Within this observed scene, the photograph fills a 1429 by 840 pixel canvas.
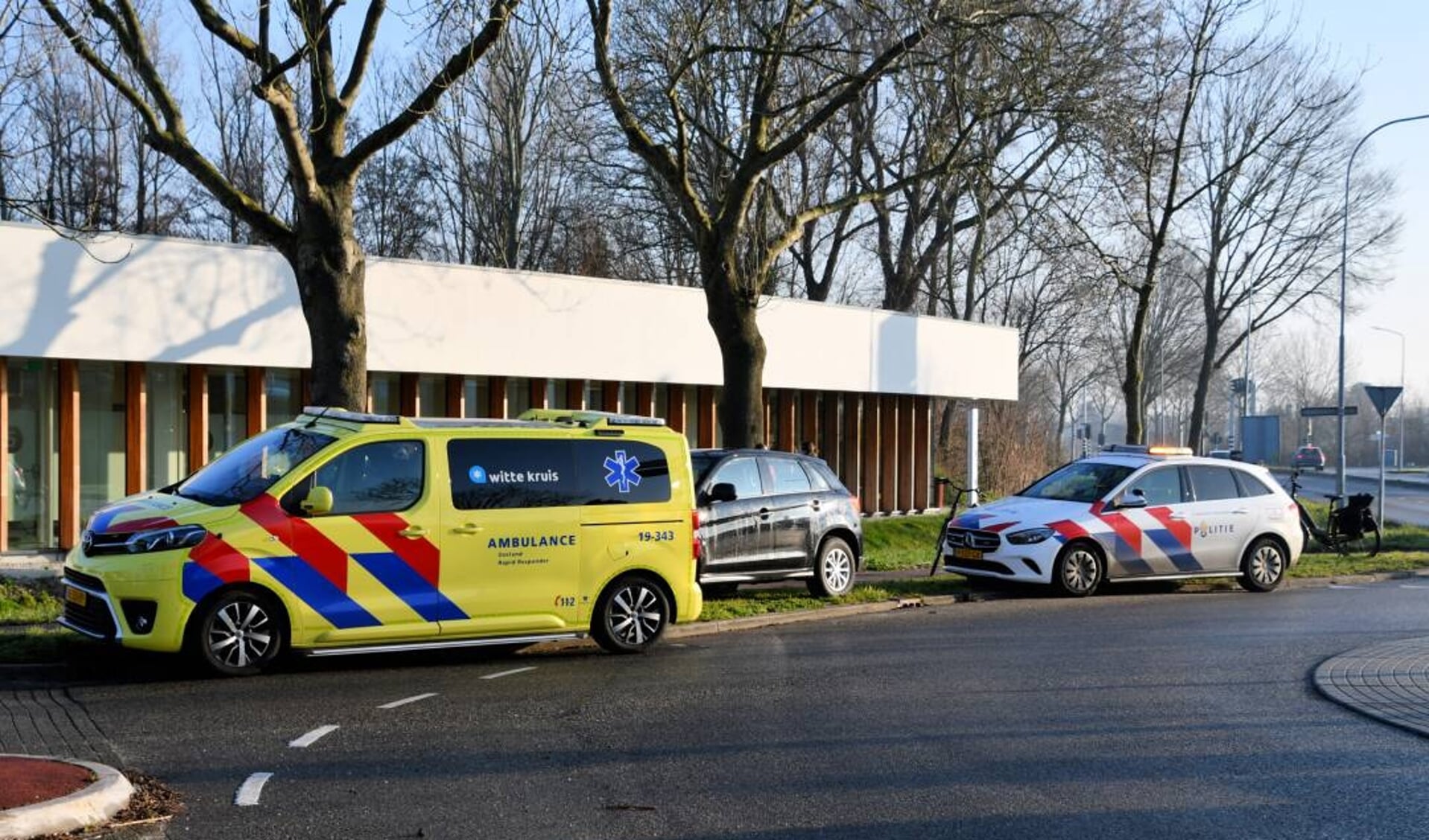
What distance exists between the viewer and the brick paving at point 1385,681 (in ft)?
31.4

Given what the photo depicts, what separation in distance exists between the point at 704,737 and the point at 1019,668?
384 cm

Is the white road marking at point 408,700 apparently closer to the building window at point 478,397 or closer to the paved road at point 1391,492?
the building window at point 478,397

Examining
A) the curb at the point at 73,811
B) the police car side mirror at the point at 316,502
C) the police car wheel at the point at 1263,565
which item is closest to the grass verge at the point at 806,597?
the police car wheel at the point at 1263,565

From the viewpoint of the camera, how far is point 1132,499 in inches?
675

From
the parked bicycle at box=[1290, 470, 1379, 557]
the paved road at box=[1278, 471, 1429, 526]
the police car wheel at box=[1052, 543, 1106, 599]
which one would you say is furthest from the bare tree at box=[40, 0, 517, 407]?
the paved road at box=[1278, 471, 1429, 526]

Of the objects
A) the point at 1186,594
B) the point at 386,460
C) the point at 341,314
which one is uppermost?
the point at 341,314

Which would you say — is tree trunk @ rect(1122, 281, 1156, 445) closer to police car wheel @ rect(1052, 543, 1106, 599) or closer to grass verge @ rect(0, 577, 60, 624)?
police car wheel @ rect(1052, 543, 1106, 599)

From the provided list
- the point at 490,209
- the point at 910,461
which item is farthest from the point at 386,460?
the point at 490,209

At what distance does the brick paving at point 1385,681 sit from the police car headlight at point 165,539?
8253 mm

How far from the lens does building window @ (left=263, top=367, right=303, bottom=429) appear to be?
797 inches

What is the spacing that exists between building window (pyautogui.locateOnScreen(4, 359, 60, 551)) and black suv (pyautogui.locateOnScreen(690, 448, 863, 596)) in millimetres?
8987

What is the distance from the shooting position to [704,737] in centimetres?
844

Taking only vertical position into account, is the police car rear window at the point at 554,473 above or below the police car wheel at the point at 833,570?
above

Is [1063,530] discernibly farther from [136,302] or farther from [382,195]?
[382,195]
